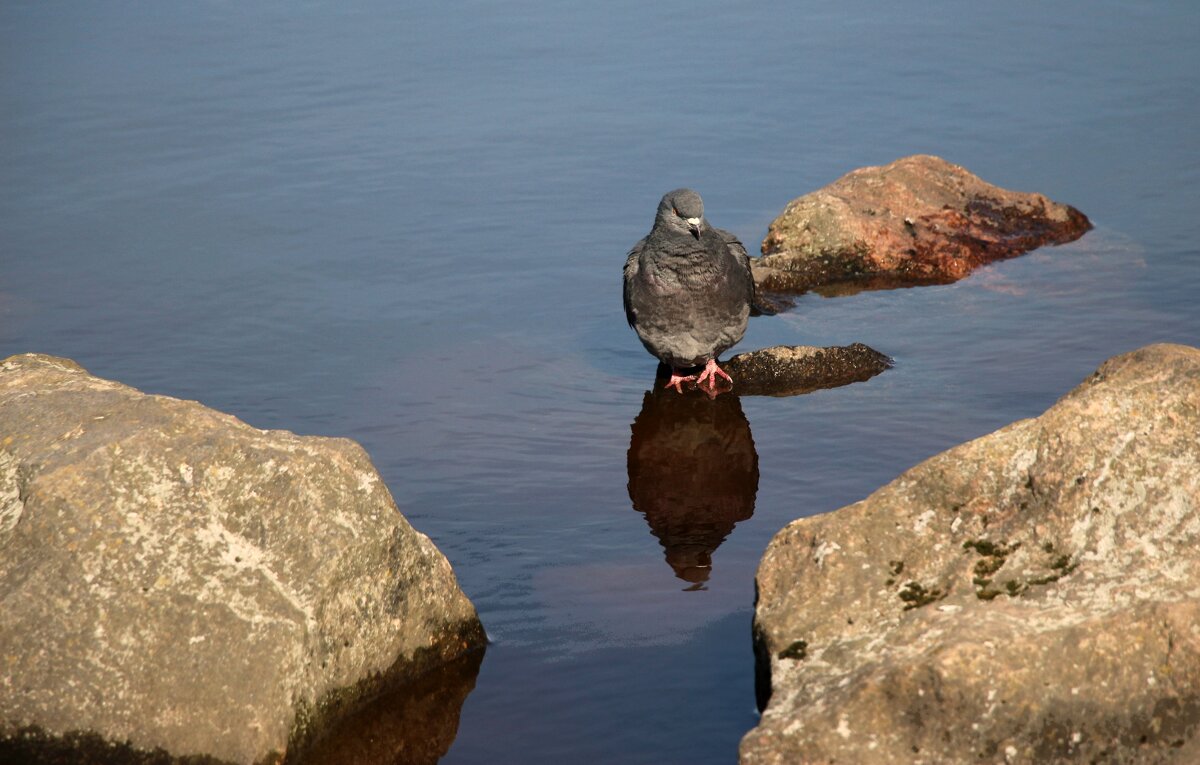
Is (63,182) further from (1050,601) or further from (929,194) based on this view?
(1050,601)

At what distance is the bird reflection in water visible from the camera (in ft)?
26.8

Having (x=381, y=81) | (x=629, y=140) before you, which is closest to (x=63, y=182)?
(x=381, y=81)

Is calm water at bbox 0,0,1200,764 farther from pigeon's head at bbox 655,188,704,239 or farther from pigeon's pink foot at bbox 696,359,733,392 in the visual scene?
pigeon's head at bbox 655,188,704,239

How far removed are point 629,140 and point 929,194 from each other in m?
5.35

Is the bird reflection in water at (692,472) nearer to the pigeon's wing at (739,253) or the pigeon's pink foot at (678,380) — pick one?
the pigeon's pink foot at (678,380)

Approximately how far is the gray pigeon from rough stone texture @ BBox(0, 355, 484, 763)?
14.7 feet

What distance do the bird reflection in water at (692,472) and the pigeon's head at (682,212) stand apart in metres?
1.36

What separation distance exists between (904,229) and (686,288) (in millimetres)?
4081

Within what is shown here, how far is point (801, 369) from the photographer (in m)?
10.6

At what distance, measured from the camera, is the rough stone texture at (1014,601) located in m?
4.52

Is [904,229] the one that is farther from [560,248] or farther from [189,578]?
[189,578]

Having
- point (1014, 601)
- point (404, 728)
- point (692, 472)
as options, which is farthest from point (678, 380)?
point (1014, 601)

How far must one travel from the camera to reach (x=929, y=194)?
13828 mm

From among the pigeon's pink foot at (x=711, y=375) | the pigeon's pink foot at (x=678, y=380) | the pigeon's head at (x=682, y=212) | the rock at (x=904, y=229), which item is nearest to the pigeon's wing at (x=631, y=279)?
the pigeon's head at (x=682, y=212)
